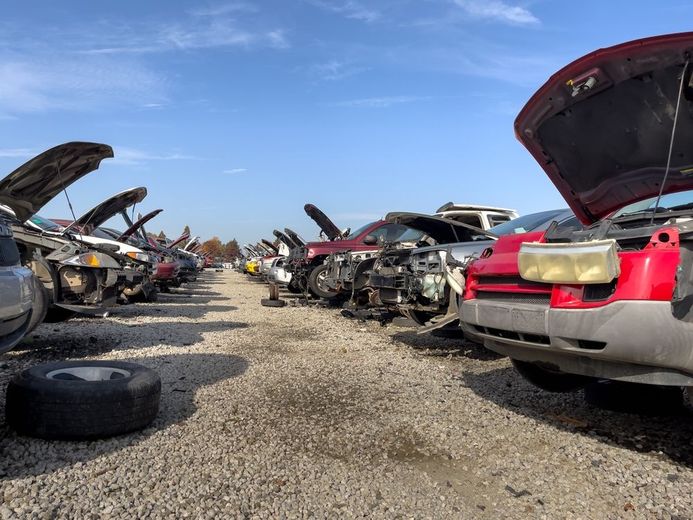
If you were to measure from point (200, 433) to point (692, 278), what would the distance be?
2.91 m

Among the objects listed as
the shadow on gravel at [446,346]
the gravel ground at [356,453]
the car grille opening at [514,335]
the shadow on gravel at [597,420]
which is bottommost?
the shadow on gravel at [446,346]

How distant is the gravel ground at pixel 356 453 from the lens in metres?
2.44

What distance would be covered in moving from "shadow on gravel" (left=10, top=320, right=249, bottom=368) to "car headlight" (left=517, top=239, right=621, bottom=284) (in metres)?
4.56

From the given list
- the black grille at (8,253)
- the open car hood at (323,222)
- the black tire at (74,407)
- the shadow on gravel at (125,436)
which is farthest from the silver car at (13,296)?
the open car hood at (323,222)

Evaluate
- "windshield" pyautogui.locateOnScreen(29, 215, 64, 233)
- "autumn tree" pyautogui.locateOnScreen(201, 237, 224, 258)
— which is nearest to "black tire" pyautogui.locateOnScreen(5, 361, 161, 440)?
"windshield" pyautogui.locateOnScreen(29, 215, 64, 233)

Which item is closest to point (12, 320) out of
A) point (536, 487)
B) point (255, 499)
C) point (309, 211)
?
point (255, 499)

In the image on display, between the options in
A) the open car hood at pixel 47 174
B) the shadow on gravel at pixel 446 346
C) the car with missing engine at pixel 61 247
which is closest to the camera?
the open car hood at pixel 47 174

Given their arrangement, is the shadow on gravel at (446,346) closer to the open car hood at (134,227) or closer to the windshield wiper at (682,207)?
the windshield wiper at (682,207)

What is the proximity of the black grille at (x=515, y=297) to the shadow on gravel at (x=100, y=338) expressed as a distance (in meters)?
4.05

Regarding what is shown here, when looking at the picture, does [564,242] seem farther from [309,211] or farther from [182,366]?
[309,211]

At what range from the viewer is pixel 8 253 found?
131 inches

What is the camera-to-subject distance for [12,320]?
10.1 ft

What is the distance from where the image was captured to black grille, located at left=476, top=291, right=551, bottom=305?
3.12 meters

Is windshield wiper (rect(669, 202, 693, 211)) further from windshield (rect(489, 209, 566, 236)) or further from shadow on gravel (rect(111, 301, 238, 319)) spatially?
shadow on gravel (rect(111, 301, 238, 319))
